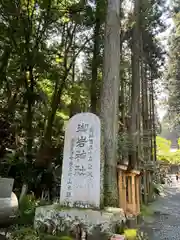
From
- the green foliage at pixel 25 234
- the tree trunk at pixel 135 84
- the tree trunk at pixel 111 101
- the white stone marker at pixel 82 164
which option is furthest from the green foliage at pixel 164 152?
the green foliage at pixel 25 234

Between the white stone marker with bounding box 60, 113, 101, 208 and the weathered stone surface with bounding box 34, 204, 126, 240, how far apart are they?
0.75ft

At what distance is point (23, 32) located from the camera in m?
10.5

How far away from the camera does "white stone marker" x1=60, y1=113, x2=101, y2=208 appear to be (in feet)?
17.7

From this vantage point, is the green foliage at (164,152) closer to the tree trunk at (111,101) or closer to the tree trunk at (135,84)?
the tree trunk at (135,84)

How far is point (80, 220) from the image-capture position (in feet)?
16.8

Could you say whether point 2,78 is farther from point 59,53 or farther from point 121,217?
point 121,217

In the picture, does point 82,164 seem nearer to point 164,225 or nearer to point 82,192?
point 82,192

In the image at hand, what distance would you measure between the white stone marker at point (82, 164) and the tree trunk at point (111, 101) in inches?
24.2

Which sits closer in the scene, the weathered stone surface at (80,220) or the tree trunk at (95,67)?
the weathered stone surface at (80,220)

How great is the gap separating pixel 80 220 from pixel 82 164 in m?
1.02

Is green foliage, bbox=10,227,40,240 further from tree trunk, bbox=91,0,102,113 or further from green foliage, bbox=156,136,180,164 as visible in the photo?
green foliage, bbox=156,136,180,164

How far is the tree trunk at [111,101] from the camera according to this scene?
628 cm

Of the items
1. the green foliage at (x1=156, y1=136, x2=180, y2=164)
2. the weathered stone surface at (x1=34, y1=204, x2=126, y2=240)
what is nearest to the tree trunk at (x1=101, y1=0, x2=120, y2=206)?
the weathered stone surface at (x1=34, y1=204, x2=126, y2=240)

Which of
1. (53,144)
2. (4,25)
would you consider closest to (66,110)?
(53,144)
